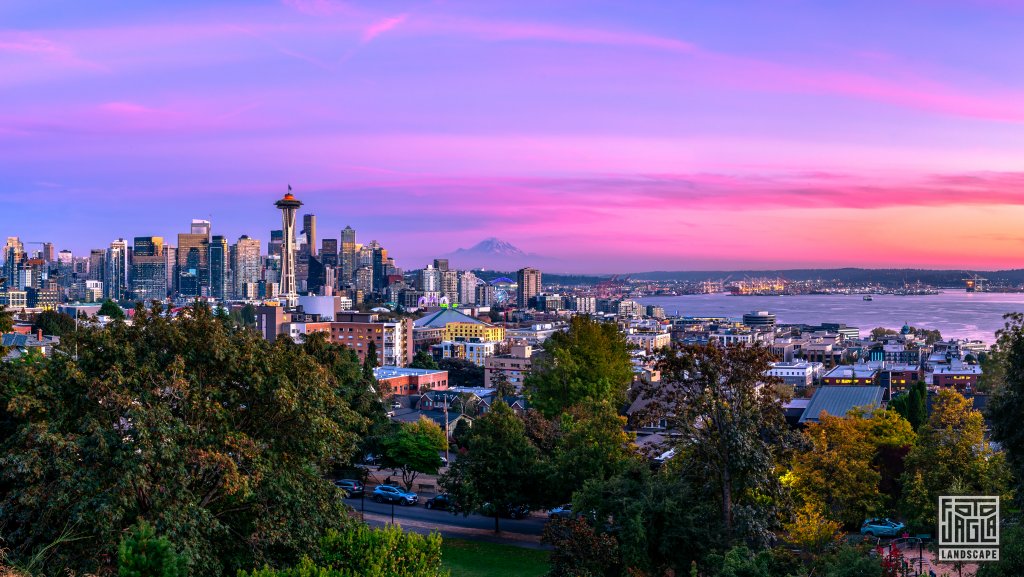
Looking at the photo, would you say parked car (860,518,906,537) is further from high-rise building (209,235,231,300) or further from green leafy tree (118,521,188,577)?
high-rise building (209,235,231,300)

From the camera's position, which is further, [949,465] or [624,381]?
[624,381]

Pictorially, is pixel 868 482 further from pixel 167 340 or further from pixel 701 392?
pixel 167 340

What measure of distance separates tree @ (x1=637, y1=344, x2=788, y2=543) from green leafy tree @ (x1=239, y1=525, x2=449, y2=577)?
183 inches

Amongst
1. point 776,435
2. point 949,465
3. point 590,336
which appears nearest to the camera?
point 776,435

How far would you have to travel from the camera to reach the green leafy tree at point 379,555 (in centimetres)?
907

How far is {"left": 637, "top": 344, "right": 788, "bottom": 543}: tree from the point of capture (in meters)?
12.3

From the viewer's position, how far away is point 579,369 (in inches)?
1064

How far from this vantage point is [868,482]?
1659 cm

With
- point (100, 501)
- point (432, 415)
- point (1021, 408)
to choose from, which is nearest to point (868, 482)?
point (1021, 408)

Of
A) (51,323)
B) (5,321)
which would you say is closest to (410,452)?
(5,321)

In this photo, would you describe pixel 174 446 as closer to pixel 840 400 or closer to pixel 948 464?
pixel 948 464

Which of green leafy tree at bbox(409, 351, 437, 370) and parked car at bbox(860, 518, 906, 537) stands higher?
parked car at bbox(860, 518, 906, 537)

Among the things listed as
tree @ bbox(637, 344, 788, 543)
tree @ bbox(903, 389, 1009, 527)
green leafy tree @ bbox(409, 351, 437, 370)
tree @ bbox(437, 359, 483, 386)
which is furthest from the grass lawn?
green leafy tree @ bbox(409, 351, 437, 370)

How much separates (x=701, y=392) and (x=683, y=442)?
0.84 m
